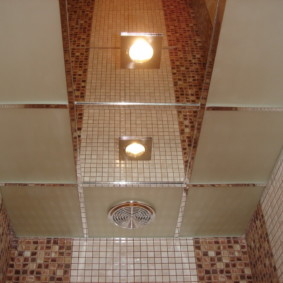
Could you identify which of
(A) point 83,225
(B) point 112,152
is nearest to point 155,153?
(B) point 112,152

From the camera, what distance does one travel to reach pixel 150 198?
96.5 inches

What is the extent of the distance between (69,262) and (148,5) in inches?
88.2

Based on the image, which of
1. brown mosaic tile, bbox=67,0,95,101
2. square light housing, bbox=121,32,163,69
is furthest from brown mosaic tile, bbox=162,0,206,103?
square light housing, bbox=121,32,163,69

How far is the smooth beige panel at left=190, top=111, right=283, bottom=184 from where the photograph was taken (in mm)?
1912

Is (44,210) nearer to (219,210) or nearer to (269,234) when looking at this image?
(219,210)

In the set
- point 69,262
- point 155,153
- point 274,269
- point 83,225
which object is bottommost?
point 274,269

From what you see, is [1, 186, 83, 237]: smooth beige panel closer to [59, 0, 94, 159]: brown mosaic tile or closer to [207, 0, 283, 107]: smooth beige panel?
[59, 0, 94, 159]: brown mosaic tile

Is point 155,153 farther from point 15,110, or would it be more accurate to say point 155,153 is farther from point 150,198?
point 15,110

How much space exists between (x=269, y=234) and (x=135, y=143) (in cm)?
100

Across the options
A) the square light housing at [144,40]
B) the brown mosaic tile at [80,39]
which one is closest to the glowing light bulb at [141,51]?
the square light housing at [144,40]

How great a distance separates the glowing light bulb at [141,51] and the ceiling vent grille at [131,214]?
3.53ft

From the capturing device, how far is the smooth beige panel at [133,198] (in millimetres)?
2383

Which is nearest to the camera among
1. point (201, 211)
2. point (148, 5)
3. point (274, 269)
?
point (274, 269)

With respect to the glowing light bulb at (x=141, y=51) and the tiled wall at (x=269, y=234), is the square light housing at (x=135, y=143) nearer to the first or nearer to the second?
the glowing light bulb at (x=141, y=51)
